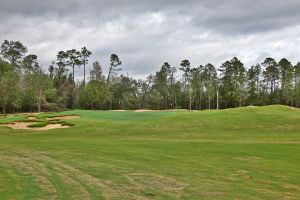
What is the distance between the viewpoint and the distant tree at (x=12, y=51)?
136 m

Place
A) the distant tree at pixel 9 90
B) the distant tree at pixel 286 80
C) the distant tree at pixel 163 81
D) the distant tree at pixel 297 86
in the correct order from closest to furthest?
the distant tree at pixel 9 90 < the distant tree at pixel 297 86 < the distant tree at pixel 286 80 < the distant tree at pixel 163 81

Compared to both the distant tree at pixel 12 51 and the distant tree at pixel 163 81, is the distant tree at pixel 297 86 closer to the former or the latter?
the distant tree at pixel 163 81

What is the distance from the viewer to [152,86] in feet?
535

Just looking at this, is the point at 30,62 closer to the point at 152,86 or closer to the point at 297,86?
the point at 152,86

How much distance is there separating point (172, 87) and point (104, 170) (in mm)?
140484

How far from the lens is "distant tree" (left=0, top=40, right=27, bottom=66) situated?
13638cm

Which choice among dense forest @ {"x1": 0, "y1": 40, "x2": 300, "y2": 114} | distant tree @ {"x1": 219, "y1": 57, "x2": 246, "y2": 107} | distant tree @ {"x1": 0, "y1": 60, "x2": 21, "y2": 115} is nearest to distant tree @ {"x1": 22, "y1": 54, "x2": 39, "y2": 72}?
dense forest @ {"x1": 0, "y1": 40, "x2": 300, "y2": 114}

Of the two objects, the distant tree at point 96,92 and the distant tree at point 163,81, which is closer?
the distant tree at point 96,92

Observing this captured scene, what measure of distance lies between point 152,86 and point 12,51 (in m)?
56.8

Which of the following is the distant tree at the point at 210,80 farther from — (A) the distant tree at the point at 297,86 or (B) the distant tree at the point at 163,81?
(A) the distant tree at the point at 297,86

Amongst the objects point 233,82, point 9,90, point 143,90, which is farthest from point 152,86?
point 9,90

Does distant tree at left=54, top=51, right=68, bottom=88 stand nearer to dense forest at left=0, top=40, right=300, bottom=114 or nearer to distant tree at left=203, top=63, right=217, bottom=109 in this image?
dense forest at left=0, top=40, right=300, bottom=114

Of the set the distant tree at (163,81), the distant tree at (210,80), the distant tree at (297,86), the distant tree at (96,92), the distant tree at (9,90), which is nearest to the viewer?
the distant tree at (9,90)

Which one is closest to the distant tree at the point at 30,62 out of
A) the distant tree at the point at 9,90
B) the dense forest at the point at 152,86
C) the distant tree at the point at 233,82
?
the dense forest at the point at 152,86
